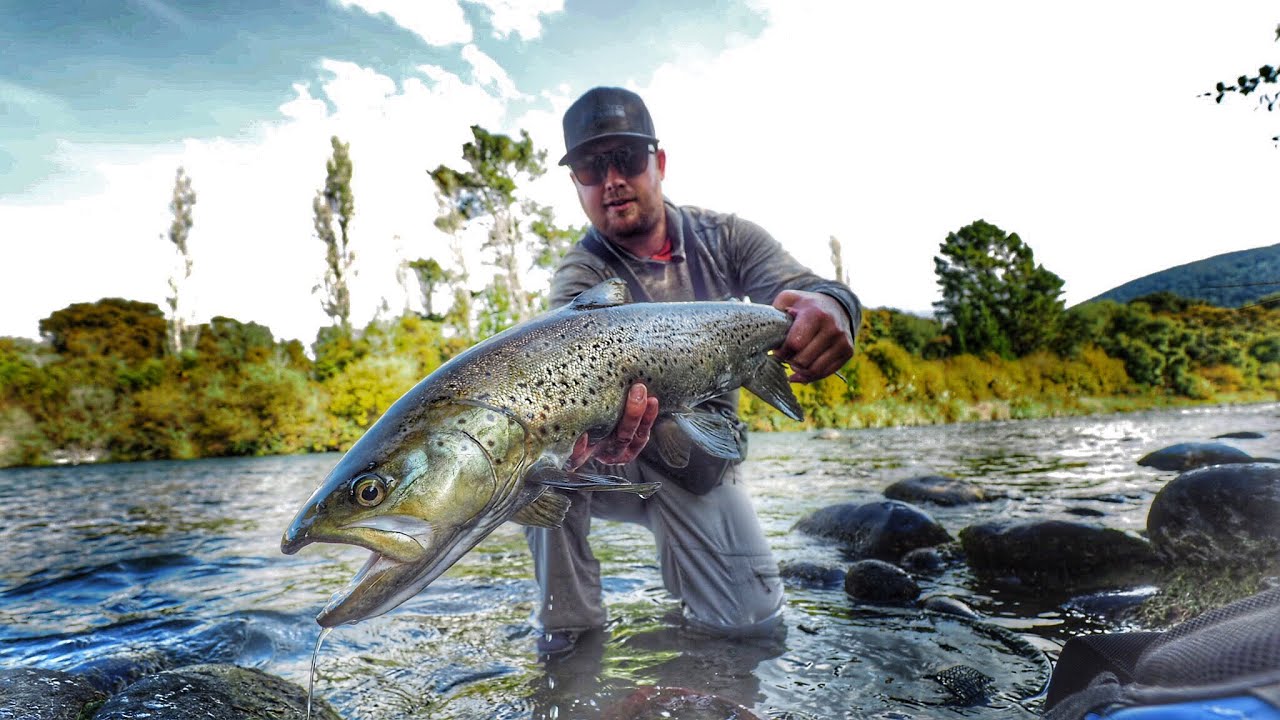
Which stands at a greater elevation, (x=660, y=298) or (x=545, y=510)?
(x=660, y=298)

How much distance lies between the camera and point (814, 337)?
318 cm

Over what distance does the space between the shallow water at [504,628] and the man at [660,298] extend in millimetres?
243

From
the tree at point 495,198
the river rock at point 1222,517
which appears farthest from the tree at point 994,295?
the river rock at point 1222,517

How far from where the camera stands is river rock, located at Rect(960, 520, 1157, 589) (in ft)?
A: 15.7

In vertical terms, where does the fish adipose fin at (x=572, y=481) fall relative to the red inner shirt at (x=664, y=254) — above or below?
below

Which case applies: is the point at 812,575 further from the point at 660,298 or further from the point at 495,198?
the point at 495,198

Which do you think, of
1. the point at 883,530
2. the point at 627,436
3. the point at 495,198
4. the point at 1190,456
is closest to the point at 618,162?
the point at 627,436

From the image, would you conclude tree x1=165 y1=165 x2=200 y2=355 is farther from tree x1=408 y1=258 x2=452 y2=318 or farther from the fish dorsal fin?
the fish dorsal fin

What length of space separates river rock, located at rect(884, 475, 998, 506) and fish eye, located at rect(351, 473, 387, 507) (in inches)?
327

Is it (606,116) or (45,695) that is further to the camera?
(606,116)

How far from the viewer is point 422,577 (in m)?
1.83

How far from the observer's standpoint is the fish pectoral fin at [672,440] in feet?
9.70

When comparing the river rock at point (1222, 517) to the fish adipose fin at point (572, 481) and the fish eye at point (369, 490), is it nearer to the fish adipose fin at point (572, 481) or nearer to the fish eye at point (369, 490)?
the fish adipose fin at point (572, 481)

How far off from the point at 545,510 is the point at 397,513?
1.81 feet
